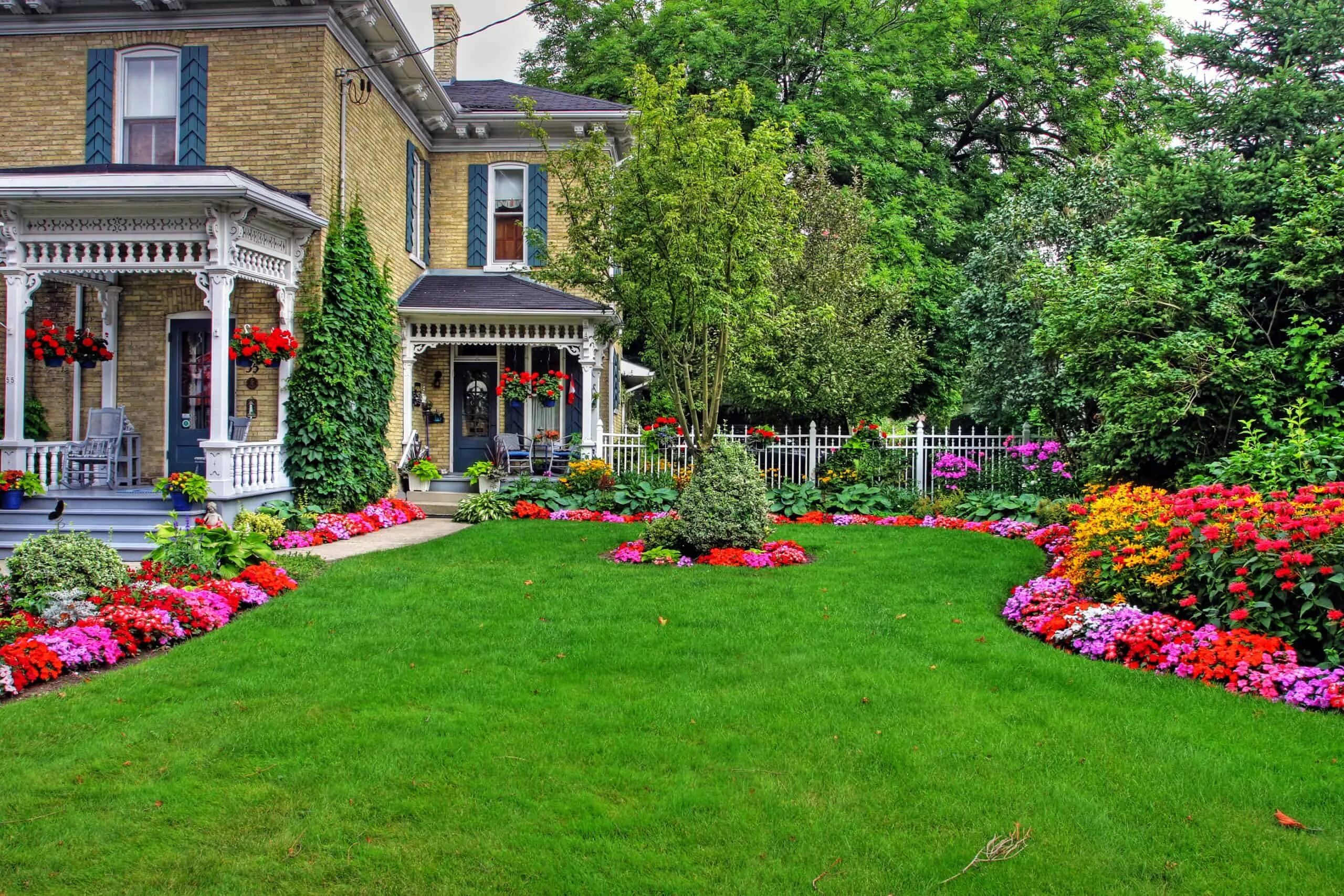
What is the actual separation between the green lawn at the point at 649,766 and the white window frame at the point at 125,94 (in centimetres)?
900

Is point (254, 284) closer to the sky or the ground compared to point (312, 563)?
closer to the sky

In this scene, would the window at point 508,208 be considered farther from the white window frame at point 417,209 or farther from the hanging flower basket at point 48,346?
the hanging flower basket at point 48,346

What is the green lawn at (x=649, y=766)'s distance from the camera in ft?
11.3

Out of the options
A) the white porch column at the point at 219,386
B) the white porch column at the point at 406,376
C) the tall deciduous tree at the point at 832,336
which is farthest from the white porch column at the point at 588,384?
the white porch column at the point at 219,386

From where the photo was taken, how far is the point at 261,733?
471 cm

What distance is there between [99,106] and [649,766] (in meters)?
12.9

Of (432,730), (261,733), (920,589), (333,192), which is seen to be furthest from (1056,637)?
(333,192)

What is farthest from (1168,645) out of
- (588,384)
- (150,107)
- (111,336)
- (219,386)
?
(150,107)

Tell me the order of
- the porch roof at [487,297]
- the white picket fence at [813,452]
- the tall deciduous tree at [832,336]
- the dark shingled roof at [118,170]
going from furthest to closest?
the tall deciduous tree at [832,336], the porch roof at [487,297], the white picket fence at [813,452], the dark shingled roof at [118,170]

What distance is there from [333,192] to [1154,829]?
479 inches

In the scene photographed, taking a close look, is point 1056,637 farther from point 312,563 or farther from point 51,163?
point 51,163

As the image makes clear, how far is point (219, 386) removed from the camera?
11.0 m

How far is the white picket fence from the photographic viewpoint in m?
15.1

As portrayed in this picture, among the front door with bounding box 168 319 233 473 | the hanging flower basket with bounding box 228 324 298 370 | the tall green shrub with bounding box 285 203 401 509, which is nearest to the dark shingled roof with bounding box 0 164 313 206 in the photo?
the tall green shrub with bounding box 285 203 401 509
